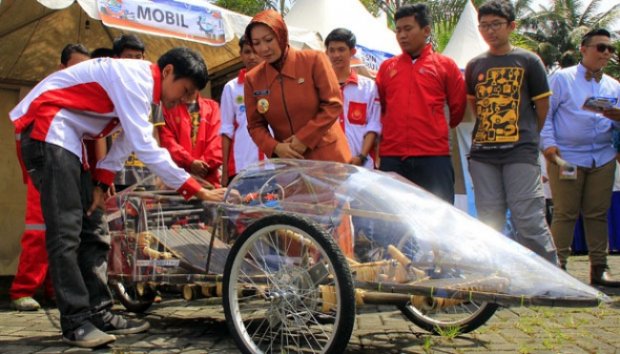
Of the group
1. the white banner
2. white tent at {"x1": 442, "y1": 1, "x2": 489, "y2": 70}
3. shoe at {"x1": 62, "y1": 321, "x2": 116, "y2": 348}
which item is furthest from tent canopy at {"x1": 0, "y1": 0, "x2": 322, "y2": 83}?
white tent at {"x1": 442, "y1": 1, "x2": 489, "y2": 70}

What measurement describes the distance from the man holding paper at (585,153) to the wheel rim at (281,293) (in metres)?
3.06

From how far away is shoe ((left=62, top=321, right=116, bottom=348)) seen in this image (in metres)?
3.23

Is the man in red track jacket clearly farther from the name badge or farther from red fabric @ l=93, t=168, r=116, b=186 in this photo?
red fabric @ l=93, t=168, r=116, b=186

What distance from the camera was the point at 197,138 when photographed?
5.05m

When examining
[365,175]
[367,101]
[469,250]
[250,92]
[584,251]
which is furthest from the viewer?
[584,251]

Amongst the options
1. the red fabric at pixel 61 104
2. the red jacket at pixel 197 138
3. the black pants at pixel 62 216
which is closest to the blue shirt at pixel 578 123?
the red jacket at pixel 197 138

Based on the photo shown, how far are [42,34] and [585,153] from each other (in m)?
5.01

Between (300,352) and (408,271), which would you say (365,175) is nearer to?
(408,271)

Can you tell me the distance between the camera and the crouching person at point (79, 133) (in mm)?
3229

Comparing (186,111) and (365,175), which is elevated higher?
(186,111)

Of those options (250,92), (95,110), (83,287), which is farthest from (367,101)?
(83,287)

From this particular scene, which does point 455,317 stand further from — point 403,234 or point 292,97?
point 292,97

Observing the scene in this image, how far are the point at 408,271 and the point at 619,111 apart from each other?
2981 millimetres

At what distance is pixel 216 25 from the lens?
18.1 feet
